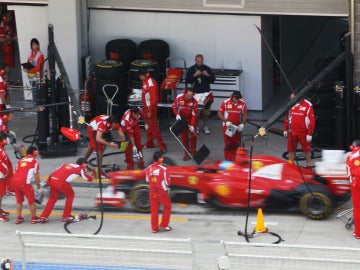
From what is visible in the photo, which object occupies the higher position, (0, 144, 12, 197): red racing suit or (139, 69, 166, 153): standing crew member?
(139, 69, 166, 153): standing crew member

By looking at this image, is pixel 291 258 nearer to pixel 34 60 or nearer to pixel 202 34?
pixel 202 34

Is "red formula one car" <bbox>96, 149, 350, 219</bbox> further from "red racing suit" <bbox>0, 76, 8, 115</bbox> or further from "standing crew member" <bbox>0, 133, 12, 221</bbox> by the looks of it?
"red racing suit" <bbox>0, 76, 8, 115</bbox>

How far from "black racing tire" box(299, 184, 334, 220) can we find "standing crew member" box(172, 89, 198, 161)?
150 inches

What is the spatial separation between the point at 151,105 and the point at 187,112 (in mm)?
969

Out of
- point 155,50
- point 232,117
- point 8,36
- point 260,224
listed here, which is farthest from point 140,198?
point 8,36

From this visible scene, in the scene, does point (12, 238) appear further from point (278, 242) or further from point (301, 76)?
point (301, 76)

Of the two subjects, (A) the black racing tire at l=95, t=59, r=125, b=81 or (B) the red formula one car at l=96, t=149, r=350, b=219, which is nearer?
(B) the red formula one car at l=96, t=149, r=350, b=219

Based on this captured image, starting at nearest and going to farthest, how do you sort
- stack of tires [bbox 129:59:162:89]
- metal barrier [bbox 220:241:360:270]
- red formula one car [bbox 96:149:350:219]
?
metal barrier [bbox 220:241:360:270]
red formula one car [bbox 96:149:350:219]
stack of tires [bbox 129:59:162:89]

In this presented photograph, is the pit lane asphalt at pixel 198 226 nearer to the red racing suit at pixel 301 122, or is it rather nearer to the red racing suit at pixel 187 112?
the red racing suit at pixel 301 122

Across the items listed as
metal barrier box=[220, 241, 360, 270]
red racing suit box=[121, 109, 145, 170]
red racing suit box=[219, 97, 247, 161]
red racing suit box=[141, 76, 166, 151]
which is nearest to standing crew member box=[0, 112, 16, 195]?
red racing suit box=[121, 109, 145, 170]

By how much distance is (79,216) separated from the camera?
1978cm

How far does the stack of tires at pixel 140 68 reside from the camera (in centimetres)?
2523

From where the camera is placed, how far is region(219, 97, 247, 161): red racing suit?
72.6ft

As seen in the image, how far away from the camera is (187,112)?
22609 mm
